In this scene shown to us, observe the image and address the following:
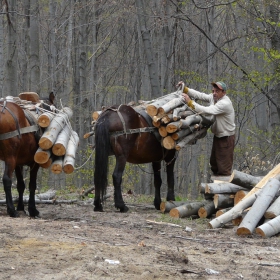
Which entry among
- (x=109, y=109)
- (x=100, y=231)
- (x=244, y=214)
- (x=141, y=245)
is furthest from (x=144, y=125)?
(x=141, y=245)

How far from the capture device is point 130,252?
6.16 metres

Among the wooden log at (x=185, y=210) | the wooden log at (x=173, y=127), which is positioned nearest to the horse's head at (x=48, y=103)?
the wooden log at (x=173, y=127)

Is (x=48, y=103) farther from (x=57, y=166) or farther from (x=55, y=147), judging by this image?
(x=57, y=166)

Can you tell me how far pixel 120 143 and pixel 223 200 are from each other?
221 cm

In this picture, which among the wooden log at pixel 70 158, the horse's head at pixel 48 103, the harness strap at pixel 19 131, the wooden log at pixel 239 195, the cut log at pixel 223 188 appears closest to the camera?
the harness strap at pixel 19 131

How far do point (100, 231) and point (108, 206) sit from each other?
4102mm

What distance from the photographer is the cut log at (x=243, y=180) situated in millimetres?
9625

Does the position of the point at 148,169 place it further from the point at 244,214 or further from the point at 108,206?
the point at 244,214

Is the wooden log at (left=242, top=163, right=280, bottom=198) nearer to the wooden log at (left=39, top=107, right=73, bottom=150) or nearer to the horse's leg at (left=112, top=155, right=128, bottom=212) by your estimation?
the horse's leg at (left=112, top=155, right=128, bottom=212)

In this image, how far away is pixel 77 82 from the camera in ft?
76.0

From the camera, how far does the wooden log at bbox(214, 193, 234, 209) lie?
9.84 meters

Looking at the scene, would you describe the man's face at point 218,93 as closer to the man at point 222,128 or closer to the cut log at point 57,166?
the man at point 222,128

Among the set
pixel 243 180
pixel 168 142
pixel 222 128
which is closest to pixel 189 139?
pixel 168 142

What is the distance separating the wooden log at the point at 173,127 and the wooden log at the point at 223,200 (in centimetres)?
155
